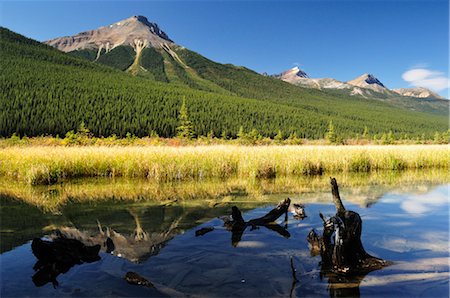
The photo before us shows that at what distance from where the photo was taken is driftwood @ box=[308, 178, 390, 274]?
5.55 m

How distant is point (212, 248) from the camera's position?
6.81 meters

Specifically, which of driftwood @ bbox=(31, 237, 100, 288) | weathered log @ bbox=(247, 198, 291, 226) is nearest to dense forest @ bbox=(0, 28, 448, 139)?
weathered log @ bbox=(247, 198, 291, 226)

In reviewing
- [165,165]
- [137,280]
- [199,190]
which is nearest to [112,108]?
[165,165]

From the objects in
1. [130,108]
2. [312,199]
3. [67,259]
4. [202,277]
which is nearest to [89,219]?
[67,259]

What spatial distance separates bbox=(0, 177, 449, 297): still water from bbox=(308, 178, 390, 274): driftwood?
218 millimetres

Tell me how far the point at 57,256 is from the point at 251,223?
4245 mm

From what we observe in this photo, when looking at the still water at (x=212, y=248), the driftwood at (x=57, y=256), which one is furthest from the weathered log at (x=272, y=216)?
the driftwood at (x=57, y=256)

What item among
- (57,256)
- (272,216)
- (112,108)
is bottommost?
(57,256)

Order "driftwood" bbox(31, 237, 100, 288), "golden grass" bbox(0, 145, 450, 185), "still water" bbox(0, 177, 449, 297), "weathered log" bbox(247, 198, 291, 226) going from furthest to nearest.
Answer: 1. "golden grass" bbox(0, 145, 450, 185)
2. "weathered log" bbox(247, 198, 291, 226)
3. "driftwood" bbox(31, 237, 100, 288)
4. "still water" bbox(0, 177, 449, 297)

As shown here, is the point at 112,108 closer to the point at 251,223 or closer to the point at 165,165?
the point at 165,165

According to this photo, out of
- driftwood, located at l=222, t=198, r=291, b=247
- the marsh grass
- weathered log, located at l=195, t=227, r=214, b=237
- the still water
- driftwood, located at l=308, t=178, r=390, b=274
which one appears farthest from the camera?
the marsh grass

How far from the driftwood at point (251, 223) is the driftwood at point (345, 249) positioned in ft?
6.38

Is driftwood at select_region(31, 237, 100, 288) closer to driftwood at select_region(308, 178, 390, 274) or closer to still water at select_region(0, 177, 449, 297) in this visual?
still water at select_region(0, 177, 449, 297)

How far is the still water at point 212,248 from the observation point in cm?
505
